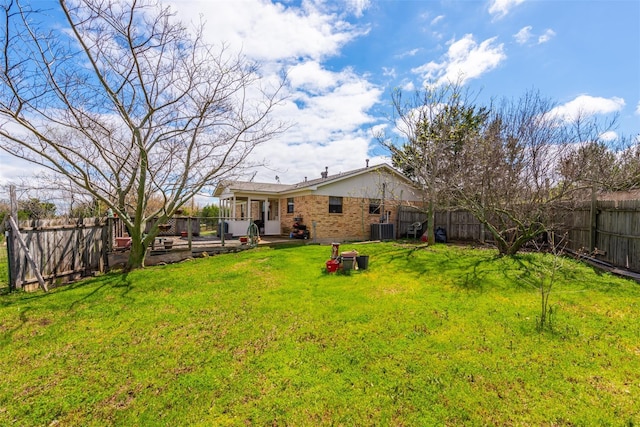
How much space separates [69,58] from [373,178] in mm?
13463

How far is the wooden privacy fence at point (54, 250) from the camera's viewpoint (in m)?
6.47

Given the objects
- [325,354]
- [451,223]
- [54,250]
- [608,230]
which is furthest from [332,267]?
[451,223]

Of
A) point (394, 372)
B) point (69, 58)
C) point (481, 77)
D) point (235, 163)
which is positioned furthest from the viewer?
point (481, 77)

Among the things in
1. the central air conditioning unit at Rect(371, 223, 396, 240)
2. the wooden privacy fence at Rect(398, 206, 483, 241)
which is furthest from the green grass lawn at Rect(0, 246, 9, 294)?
the wooden privacy fence at Rect(398, 206, 483, 241)

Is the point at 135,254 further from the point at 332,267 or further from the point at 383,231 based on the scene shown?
the point at 383,231

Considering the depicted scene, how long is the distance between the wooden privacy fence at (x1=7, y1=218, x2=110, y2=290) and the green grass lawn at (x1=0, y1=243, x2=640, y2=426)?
66cm

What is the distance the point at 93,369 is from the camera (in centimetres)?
359

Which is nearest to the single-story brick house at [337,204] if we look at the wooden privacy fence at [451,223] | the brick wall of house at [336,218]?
the brick wall of house at [336,218]

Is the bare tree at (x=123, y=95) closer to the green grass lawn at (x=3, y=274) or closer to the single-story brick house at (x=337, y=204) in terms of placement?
the green grass lawn at (x=3, y=274)

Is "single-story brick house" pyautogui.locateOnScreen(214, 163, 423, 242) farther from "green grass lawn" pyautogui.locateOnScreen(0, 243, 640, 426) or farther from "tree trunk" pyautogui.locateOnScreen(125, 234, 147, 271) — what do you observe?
"green grass lawn" pyautogui.locateOnScreen(0, 243, 640, 426)

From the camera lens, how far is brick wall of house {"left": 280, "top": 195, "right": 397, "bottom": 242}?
15.0 meters

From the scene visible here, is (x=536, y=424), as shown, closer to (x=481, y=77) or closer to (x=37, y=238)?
(x=37, y=238)

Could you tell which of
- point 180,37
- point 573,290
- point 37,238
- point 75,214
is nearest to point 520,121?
point 573,290

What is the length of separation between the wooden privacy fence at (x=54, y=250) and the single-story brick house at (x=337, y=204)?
6.77 metres
